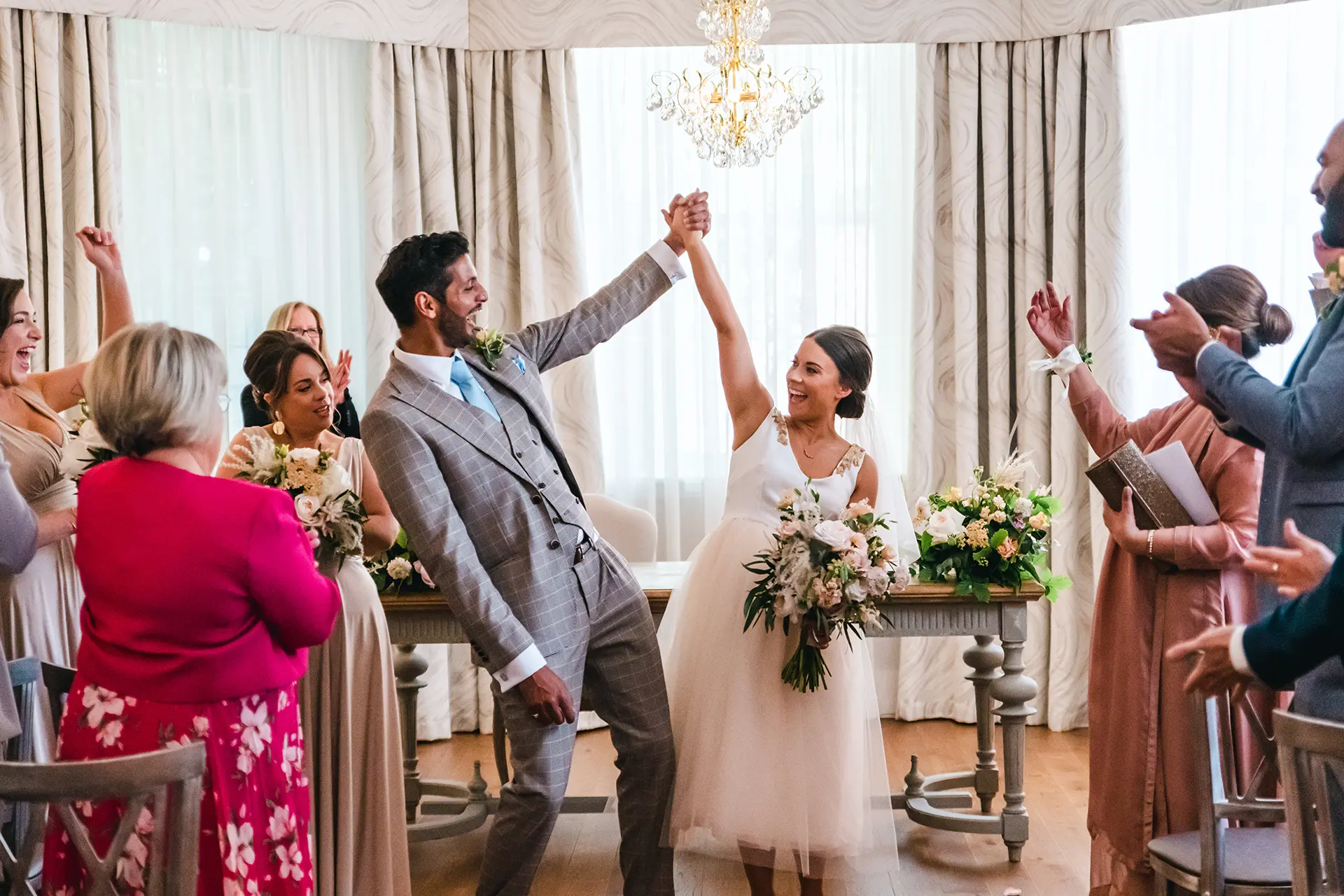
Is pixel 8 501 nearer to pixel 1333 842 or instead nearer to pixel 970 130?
pixel 1333 842

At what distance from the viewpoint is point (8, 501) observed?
2340 mm

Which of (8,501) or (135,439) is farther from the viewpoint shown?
(8,501)

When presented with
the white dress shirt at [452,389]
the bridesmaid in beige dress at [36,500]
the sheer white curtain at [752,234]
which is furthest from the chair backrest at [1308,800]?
the sheer white curtain at [752,234]

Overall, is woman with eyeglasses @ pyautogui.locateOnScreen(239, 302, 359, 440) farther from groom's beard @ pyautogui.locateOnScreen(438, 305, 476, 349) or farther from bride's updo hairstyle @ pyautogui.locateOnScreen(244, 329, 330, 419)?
groom's beard @ pyautogui.locateOnScreen(438, 305, 476, 349)

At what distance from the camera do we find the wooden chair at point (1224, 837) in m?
2.32

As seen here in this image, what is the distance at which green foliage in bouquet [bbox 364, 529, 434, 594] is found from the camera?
3805 mm

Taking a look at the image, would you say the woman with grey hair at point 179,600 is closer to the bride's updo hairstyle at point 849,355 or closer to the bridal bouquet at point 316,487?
the bridal bouquet at point 316,487

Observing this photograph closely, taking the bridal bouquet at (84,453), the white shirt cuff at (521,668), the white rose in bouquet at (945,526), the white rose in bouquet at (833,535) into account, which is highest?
the bridal bouquet at (84,453)

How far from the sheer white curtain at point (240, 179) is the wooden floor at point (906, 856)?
7.49 feet

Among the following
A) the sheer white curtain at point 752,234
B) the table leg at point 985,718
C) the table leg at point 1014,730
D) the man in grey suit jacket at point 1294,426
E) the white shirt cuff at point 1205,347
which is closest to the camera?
the man in grey suit jacket at point 1294,426

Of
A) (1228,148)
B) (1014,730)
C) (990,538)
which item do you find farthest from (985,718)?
(1228,148)

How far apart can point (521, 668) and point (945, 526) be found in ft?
5.22

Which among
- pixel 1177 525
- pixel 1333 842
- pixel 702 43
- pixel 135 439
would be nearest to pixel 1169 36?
pixel 702 43

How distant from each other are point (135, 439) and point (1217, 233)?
485 cm
